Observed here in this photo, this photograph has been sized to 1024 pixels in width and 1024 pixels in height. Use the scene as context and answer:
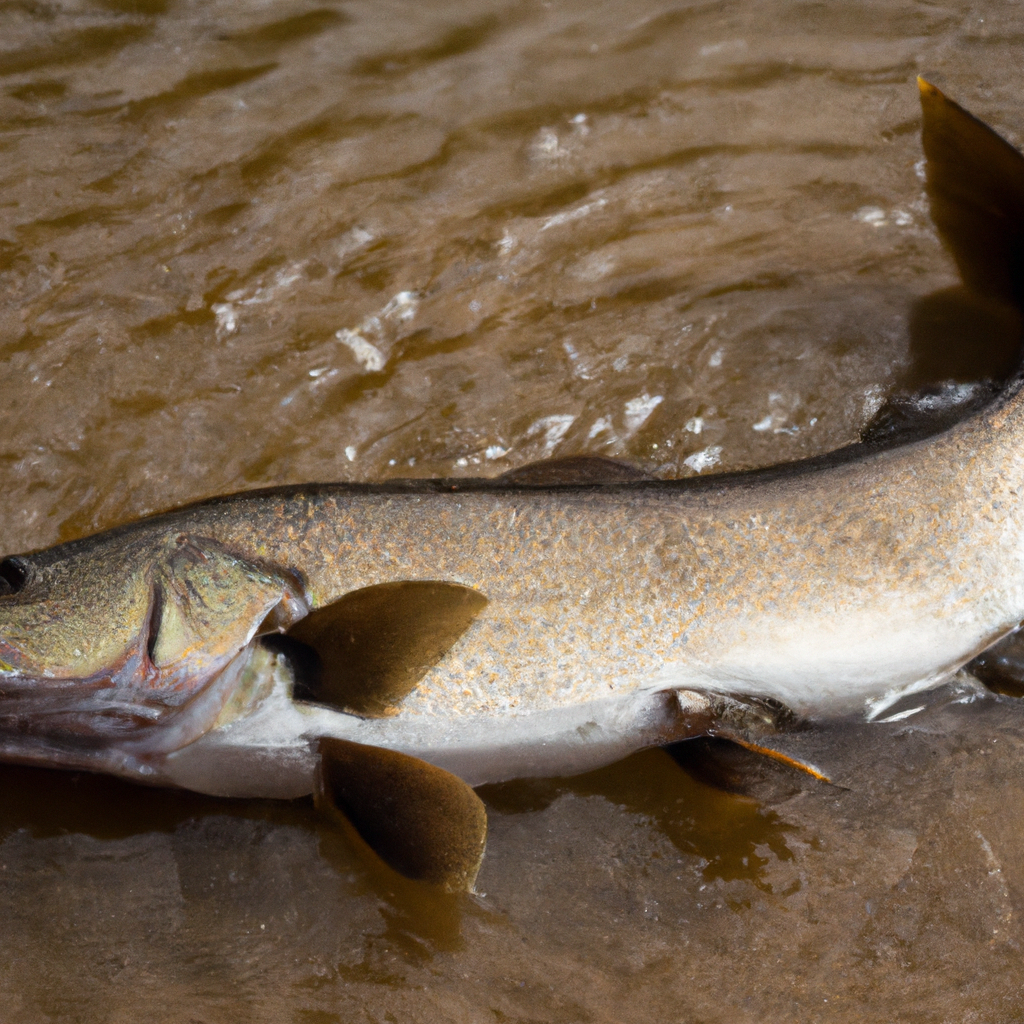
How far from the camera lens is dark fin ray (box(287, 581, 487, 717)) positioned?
231cm

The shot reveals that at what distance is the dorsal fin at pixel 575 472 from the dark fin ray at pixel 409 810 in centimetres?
87

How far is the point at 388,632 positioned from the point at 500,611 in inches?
12.2

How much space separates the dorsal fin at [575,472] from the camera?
104 inches

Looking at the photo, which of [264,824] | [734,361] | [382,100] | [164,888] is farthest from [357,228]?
[164,888]

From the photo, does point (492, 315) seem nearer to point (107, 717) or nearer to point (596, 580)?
point (596, 580)

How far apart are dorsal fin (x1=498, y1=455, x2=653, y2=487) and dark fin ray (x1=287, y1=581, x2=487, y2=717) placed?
0.45 meters

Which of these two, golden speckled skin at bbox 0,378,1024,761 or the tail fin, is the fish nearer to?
golden speckled skin at bbox 0,378,1024,761

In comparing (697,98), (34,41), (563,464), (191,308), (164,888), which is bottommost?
(164,888)

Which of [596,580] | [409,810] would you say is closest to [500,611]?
[596,580]

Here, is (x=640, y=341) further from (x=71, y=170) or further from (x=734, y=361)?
(x=71, y=170)

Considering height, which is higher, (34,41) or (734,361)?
(34,41)

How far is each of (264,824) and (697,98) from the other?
117 inches

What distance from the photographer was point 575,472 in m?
2.67

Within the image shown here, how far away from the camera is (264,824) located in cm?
278
